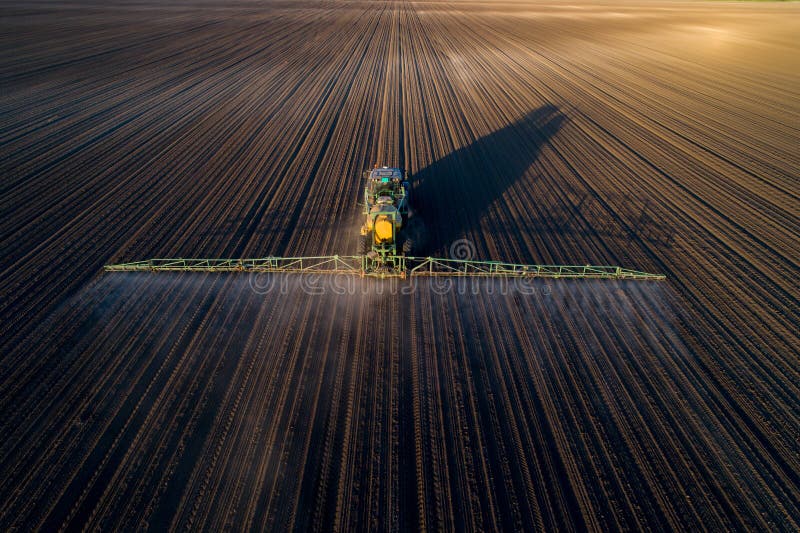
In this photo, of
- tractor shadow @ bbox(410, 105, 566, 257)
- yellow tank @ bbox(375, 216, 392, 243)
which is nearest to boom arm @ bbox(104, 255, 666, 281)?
yellow tank @ bbox(375, 216, 392, 243)

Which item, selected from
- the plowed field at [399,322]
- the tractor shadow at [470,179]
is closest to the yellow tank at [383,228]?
the plowed field at [399,322]

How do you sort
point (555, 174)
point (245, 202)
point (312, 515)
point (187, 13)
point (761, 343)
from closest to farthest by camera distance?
point (312, 515) → point (761, 343) → point (245, 202) → point (555, 174) → point (187, 13)

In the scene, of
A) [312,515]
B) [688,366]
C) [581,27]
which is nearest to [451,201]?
[688,366]

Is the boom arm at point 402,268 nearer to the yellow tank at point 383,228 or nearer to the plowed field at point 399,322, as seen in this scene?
the plowed field at point 399,322

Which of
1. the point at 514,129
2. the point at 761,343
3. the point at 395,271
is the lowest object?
the point at 761,343

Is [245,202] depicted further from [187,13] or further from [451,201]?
[187,13]

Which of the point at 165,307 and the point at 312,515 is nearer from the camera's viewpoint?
the point at 312,515

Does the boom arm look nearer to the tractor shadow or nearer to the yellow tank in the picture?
the yellow tank

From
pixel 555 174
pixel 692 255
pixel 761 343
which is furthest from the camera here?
pixel 555 174
